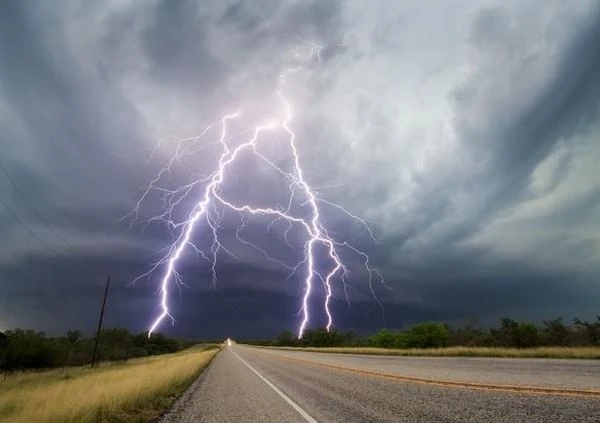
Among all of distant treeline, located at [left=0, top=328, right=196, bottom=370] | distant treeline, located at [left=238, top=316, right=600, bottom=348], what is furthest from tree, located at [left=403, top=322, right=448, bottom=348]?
distant treeline, located at [left=0, top=328, right=196, bottom=370]

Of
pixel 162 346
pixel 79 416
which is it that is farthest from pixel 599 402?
pixel 162 346

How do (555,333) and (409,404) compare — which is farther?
(555,333)

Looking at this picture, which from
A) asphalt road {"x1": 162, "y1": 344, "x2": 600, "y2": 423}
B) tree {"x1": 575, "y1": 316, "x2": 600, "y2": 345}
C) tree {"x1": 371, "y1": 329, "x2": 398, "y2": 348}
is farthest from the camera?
tree {"x1": 371, "y1": 329, "x2": 398, "y2": 348}

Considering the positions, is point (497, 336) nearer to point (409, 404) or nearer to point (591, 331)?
point (591, 331)

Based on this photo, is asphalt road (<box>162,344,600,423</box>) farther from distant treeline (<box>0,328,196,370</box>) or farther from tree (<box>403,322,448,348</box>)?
distant treeline (<box>0,328,196,370</box>)

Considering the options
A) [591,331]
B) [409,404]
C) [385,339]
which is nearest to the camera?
[409,404]

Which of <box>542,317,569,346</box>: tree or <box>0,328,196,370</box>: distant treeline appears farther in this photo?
<box>0,328,196,370</box>: distant treeline

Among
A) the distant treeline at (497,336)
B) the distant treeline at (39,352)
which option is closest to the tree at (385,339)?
the distant treeline at (497,336)

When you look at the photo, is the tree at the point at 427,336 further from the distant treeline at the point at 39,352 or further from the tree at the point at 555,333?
the distant treeline at the point at 39,352

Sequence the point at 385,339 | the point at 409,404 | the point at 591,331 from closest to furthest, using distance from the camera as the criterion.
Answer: the point at 409,404 → the point at 591,331 → the point at 385,339

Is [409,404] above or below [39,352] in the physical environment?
below

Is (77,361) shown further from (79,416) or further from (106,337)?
(79,416)

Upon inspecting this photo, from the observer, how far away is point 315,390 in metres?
12.6

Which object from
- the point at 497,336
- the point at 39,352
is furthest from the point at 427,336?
the point at 39,352
